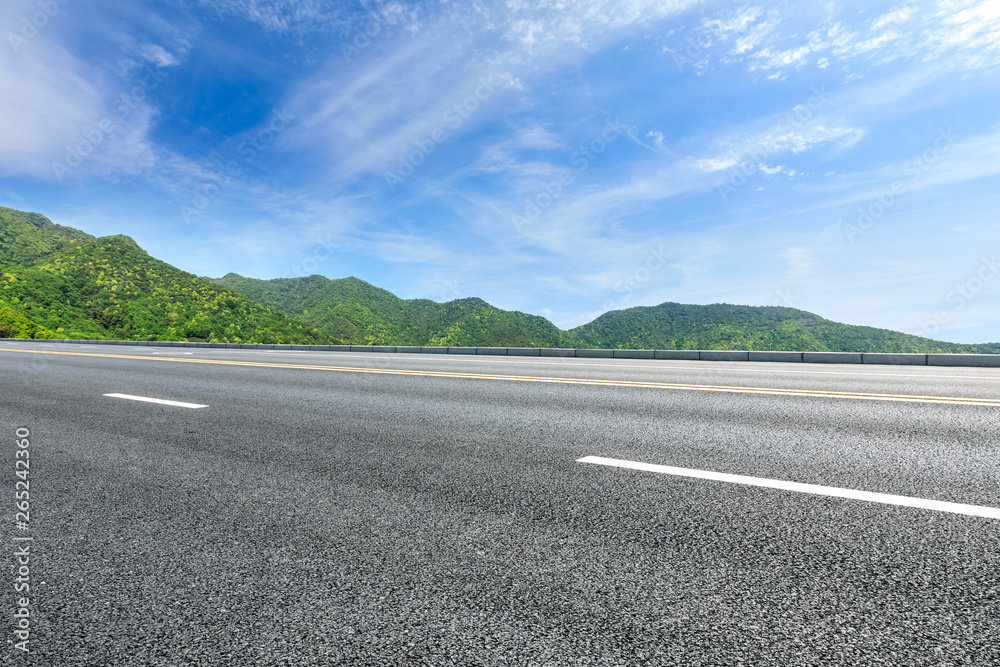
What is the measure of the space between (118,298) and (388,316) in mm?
39714

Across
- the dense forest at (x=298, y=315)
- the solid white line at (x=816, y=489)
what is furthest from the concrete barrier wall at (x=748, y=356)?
the dense forest at (x=298, y=315)

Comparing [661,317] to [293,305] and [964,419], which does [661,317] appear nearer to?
[293,305]

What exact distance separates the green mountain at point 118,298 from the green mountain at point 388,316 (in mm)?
10678

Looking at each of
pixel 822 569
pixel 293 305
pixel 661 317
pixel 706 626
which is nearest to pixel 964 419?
pixel 822 569

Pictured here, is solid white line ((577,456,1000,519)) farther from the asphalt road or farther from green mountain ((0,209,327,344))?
green mountain ((0,209,327,344))

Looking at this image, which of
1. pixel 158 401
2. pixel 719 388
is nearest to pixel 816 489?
pixel 719 388

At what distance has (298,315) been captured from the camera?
312ft

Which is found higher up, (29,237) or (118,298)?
(29,237)

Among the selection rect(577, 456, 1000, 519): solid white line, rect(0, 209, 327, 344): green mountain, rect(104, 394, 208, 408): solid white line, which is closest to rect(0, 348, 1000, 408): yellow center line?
rect(104, 394, 208, 408): solid white line

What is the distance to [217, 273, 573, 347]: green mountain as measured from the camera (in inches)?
3135

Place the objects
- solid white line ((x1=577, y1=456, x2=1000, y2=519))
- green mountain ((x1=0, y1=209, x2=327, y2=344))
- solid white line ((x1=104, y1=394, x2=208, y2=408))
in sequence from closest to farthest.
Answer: solid white line ((x1=577, y1=456, x2=1000, y2=519)) → solid white line ((x1=104, y1=394, x2=208, y2=408)) → green mountain ((x1=0, y1=209, x2=327, y2=344))

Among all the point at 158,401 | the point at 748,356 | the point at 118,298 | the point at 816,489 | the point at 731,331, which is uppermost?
the point at 118,298

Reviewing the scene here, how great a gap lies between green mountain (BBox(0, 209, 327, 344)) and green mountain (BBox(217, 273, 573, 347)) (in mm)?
10678

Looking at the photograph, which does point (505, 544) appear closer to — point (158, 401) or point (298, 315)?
point (158, 401)
